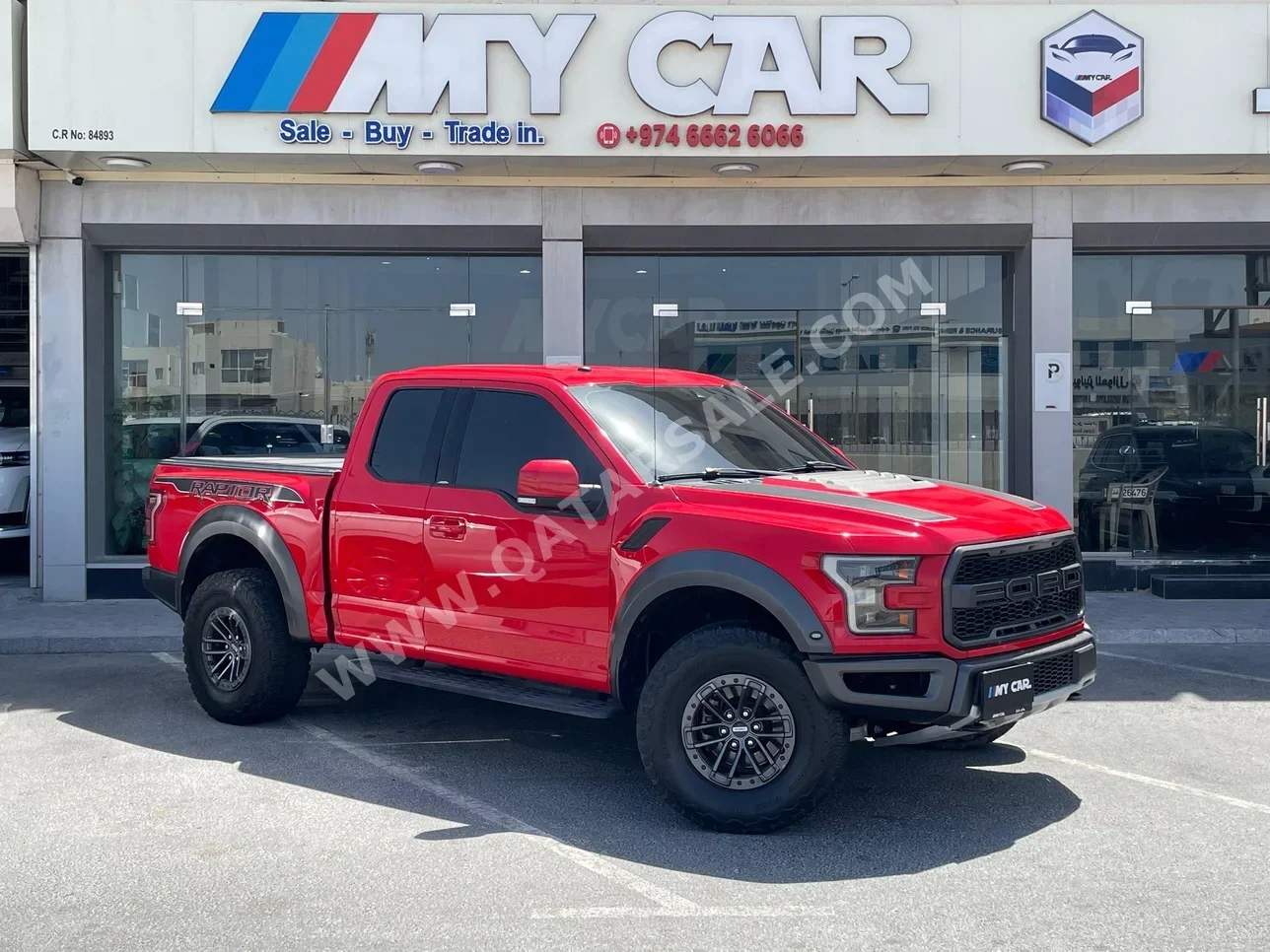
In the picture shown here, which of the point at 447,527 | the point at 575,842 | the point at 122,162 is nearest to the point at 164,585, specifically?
the point at 447,527

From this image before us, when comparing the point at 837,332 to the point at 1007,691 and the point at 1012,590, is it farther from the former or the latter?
the point at 1007,691

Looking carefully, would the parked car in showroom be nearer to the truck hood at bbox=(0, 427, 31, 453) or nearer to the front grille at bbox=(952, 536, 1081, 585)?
the truck hood at bbox=(0, 427, 31, 453)

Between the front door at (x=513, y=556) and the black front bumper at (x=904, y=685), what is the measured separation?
44.4 inches

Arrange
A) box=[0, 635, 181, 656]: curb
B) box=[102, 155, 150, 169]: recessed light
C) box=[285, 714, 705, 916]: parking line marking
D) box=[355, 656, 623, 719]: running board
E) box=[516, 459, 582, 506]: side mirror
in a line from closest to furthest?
1. box=[285, 714, 705, 916]: parking line marking
2. box=[516, 459, 582, 506]: side mirror
3. box=[355, 656, 623, 719]: running board
4. box=[0, 635, 181, 656]: curb
5. box=[102, 155, 150, 169]: recessed light

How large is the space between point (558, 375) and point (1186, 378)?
872cm

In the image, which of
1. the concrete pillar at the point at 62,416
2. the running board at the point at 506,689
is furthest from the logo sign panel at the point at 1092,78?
the concrete pillar at the point at 62,416

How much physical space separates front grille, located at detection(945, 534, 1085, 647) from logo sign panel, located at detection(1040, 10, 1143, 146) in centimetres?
673

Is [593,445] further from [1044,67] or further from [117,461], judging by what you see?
[117,461]

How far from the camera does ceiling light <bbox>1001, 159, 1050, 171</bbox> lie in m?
11.3

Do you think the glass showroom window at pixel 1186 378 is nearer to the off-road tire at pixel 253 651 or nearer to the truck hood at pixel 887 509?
the truck hood at pixel 887 509

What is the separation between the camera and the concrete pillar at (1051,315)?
1195 centimetres

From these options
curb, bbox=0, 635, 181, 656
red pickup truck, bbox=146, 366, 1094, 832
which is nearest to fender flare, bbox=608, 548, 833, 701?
red pickup truck, bbox=146, 366, 1094, 832

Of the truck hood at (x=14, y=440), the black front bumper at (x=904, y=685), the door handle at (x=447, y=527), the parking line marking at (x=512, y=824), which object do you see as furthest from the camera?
the truck hood at (x=14, y=440)

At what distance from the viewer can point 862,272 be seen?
12516 mm
